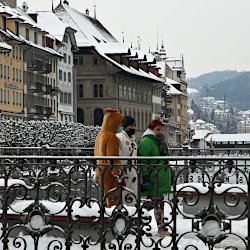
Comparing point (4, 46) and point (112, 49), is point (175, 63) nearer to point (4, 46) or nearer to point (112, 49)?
point (112, 49)

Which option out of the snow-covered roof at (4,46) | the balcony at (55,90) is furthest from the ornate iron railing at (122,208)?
the balcony at (55,90)

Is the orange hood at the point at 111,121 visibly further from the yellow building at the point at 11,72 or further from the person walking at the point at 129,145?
the yellow building at the point at 11,72

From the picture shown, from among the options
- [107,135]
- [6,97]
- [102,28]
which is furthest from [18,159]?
[102,28]

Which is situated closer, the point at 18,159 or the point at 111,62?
the point at 18,159

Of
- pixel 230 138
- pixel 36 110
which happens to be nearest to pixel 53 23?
pixel 36 110

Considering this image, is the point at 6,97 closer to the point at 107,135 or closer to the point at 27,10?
the point at 27,10

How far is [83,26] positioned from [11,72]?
94.3ft

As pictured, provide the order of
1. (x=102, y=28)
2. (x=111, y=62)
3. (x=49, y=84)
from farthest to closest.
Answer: (x=102, y=28), (x=111, y=62), (x=49, y=84)

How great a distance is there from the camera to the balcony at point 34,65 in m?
66.7

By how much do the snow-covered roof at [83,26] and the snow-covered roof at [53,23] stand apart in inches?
252

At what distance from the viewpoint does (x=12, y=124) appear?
43.7 metres

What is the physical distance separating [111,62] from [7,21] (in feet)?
76.9

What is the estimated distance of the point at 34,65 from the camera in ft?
220

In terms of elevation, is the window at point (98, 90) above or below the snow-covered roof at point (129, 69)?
below
